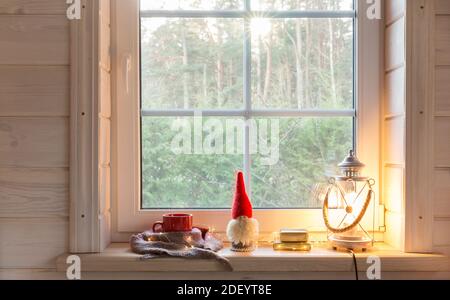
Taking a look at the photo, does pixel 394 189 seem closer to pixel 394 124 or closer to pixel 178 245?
pixel 394 124

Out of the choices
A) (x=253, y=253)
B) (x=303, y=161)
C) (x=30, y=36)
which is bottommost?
(x=253, y=253)

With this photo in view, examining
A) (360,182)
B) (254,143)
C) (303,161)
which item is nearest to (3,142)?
(254,143)

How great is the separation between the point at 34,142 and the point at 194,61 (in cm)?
47

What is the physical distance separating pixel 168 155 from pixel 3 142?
414 mm

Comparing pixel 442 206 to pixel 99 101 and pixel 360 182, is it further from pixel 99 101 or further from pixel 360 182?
pixel 99 101

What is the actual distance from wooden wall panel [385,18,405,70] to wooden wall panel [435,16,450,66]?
82 millimetres

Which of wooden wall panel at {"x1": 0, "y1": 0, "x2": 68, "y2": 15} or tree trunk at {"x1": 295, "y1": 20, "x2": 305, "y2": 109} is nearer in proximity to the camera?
wooden wall panel at {"x1": 0, "y1": 0, "x2": 68, "y2": 15}

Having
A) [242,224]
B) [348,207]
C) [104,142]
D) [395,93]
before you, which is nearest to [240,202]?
[242,224]

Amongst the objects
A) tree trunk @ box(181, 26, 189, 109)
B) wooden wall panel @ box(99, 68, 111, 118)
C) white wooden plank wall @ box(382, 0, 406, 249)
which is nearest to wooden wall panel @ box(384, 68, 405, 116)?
white wooden plank wall @ box(382, 0, 406, 249)

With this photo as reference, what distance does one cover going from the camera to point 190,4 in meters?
1.32

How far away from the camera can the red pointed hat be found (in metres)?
1.20

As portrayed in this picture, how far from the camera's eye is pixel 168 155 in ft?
4.33

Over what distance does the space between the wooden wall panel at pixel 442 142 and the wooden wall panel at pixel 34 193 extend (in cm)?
91

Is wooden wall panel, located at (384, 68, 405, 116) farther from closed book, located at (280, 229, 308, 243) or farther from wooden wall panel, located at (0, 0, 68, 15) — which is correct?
wooden wall panel, located at (0, 0, 68, 15)
